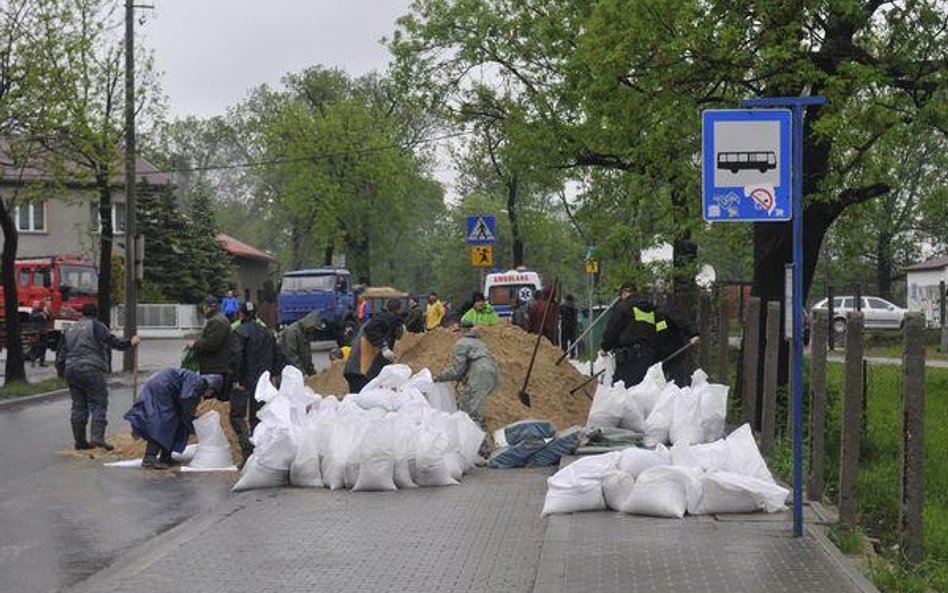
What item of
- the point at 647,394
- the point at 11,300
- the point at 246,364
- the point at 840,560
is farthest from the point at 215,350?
the point at 11,300

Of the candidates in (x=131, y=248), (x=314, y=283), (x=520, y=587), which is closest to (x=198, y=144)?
(x=314, y=283)

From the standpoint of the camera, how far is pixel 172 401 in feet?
46.6

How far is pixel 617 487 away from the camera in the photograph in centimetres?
1005

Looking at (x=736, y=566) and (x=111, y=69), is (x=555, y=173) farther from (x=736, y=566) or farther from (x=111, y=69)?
(x=736, y=566)

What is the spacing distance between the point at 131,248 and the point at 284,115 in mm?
37895

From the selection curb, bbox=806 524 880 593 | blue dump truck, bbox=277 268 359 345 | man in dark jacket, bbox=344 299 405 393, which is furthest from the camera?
blue dump truck, bbox=277 268 359 345

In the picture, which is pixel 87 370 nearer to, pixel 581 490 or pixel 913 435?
pixel 581 490

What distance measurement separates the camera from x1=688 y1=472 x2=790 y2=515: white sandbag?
9.77m

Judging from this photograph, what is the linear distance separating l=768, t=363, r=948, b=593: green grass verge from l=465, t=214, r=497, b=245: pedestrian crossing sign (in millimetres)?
6260

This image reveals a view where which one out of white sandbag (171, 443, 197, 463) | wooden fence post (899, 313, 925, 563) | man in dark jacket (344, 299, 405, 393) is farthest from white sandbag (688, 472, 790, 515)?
man in dark jacket (344, 299, 405, 393)

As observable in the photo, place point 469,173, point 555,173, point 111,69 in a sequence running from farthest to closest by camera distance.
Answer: point 469,173, point 111,69, point 555,173

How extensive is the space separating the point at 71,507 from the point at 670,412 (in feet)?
18.7

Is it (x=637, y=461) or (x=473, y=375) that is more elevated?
(x=473, y=375)

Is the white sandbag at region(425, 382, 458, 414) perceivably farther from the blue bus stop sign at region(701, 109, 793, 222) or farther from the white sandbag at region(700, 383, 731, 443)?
the blue bus stop sign at region(701, 109, 793, 222)
